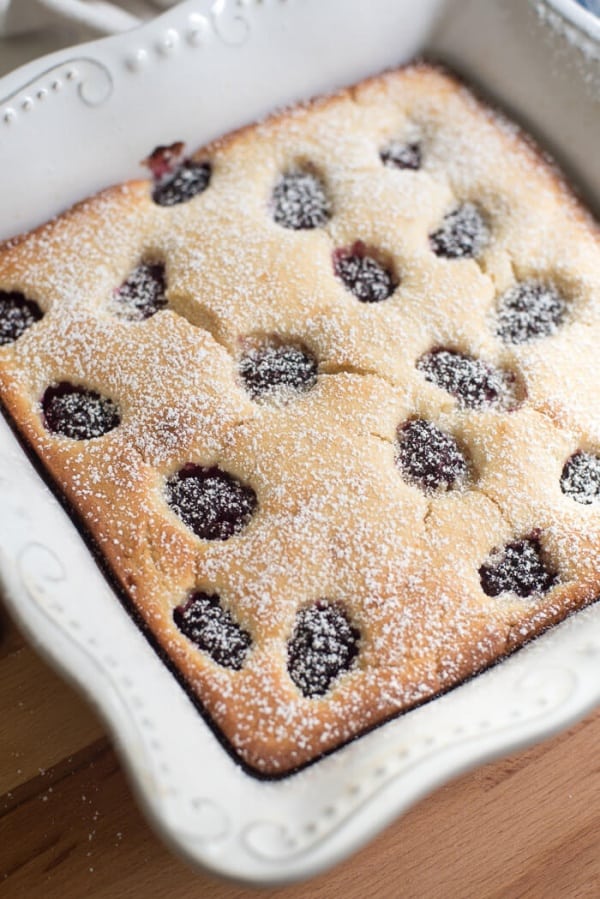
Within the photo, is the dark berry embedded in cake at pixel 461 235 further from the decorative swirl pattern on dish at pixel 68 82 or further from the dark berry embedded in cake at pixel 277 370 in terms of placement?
the decorative swirl pattern on dish at pixel 68 82

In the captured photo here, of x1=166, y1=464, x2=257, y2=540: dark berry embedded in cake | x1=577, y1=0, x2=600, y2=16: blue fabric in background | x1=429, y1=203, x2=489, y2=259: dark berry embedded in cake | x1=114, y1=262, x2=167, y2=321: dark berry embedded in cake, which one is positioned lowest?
x1=166, y1=464, x2=257, y2=540: dark berry embedded in cake

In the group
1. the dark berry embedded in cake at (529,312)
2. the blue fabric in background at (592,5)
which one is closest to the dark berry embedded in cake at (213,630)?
the dark berry embedded in cake at (529,312)

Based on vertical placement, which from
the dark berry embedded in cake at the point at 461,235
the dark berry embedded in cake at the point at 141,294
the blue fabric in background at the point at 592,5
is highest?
the blue fabric in background at the point at 592,5

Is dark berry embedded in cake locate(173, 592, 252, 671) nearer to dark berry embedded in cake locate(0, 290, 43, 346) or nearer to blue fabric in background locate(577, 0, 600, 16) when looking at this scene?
dark berry embedded in cake locate(0, 290, 43, 346)

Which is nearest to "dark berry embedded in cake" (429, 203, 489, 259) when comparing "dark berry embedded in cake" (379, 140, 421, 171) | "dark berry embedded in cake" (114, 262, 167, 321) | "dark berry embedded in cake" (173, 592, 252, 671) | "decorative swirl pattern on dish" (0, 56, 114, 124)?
"dark berry embedded in cake" (379, 140, 421, 171)

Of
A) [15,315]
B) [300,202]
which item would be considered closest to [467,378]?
[300,202]

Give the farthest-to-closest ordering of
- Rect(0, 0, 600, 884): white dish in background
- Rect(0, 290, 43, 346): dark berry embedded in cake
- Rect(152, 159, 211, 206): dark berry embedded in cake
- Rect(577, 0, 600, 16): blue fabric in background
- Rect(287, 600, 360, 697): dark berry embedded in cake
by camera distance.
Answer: Rect(577, 0, 600, 16): blue fabric in background → Rect(152, 159, 211, 206): dark berry embedded in cake → Rect(0, 290, 43, 346): dark berry embedded in cake → Rect(287, 600, 360, 697): dark berry embedded in cake → Rect(0, 0, 600, 884): white dish in background

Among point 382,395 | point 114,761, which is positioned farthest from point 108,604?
point 382,395
